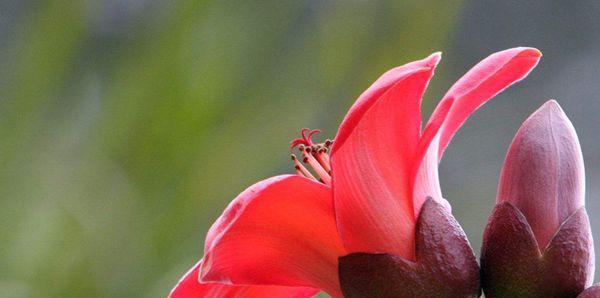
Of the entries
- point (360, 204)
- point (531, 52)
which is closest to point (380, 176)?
point (360, 204)

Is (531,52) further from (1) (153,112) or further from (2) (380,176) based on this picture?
(1) (153,112)

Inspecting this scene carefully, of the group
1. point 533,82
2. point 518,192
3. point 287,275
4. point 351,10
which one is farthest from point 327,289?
point 533,82

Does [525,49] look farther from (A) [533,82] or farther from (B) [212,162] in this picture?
(A) [533,82]

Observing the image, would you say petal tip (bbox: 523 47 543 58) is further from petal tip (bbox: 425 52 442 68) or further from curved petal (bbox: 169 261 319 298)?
curved petal (bbox: 169 261 319 298)

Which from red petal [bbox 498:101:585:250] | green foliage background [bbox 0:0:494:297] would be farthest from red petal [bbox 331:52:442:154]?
green foliage background [bbox 0:0:494:297]

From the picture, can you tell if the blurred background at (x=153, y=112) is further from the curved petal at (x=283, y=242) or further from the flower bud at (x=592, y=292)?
the flower bud at (x=592, y=292)
